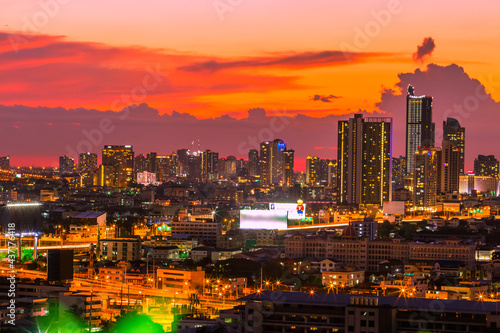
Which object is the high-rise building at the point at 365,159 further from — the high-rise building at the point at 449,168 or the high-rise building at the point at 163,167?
the high-rise building at the point at 163,167

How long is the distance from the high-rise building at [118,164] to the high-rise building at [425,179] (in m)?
36.4

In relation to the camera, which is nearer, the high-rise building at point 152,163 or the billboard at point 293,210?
the billboard at point 293,210

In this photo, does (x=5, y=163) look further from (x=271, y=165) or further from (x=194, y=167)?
(x=271, y=165)

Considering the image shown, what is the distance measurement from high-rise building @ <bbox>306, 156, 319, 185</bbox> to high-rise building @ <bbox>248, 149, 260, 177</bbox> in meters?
5.11

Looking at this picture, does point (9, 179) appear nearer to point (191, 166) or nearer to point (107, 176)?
point (107, 176)

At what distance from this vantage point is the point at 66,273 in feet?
97.3

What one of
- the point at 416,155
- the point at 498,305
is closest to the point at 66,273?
the point at 498,305

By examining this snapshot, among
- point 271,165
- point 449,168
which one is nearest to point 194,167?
point 271,165

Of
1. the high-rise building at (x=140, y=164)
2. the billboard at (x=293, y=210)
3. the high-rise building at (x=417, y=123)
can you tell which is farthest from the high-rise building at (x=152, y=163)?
the billboard at (x=293, y=210)

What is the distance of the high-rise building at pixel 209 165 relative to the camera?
120150mm

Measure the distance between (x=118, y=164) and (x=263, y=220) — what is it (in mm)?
61431

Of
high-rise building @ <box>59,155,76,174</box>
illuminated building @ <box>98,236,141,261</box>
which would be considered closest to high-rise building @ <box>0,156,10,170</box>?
high-rise building @ <box>59,155,76,174</box>

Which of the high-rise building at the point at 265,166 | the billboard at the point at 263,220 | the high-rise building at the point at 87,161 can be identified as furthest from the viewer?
A: the high-rise building at the point at 87,161

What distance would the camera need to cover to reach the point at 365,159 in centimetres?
7250
